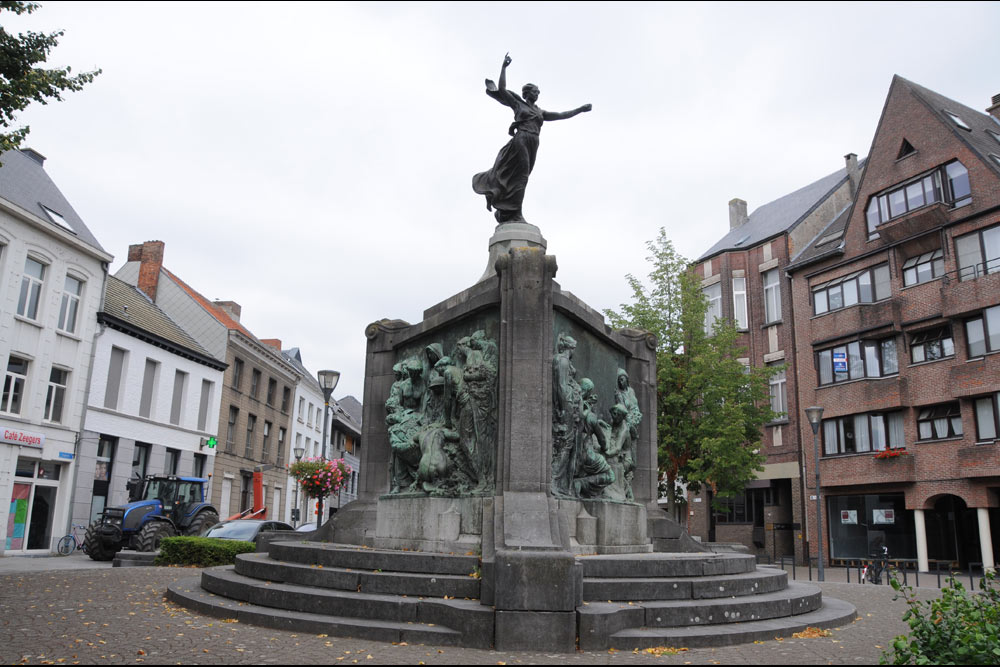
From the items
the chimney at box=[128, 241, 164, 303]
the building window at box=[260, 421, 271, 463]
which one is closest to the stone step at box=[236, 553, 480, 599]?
the chimney at box=[128, 241, 164, 303]

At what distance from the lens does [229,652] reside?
705cm

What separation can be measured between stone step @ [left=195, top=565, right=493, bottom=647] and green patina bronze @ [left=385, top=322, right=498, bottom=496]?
2.45 metres

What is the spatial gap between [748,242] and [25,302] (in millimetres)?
Result: 32759

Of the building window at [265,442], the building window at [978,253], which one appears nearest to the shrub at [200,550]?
the building window at [978,253]

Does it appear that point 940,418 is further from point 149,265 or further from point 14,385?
point 149,265

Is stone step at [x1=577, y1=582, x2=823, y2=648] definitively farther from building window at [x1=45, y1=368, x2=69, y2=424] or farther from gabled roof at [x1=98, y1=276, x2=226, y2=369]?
gabled roof at [x1=98, y1=276, x2=226, y2=369]

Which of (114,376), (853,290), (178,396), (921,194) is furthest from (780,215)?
(114,376)

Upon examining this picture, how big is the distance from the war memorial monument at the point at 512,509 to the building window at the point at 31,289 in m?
18.3

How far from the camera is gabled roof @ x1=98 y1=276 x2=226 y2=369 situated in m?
30.7

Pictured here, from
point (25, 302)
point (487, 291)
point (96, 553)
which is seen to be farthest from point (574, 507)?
point (25, 302)

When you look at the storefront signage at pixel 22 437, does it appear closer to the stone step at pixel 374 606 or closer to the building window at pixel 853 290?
the stone step at pixel 374 606

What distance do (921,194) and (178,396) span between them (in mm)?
32556

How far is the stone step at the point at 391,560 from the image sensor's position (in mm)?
8938

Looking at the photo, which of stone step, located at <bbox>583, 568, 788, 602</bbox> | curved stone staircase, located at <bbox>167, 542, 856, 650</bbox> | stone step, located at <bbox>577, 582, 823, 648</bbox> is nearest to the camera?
stone step, located at <bbox>577, 582, 823, 648</bbox>
